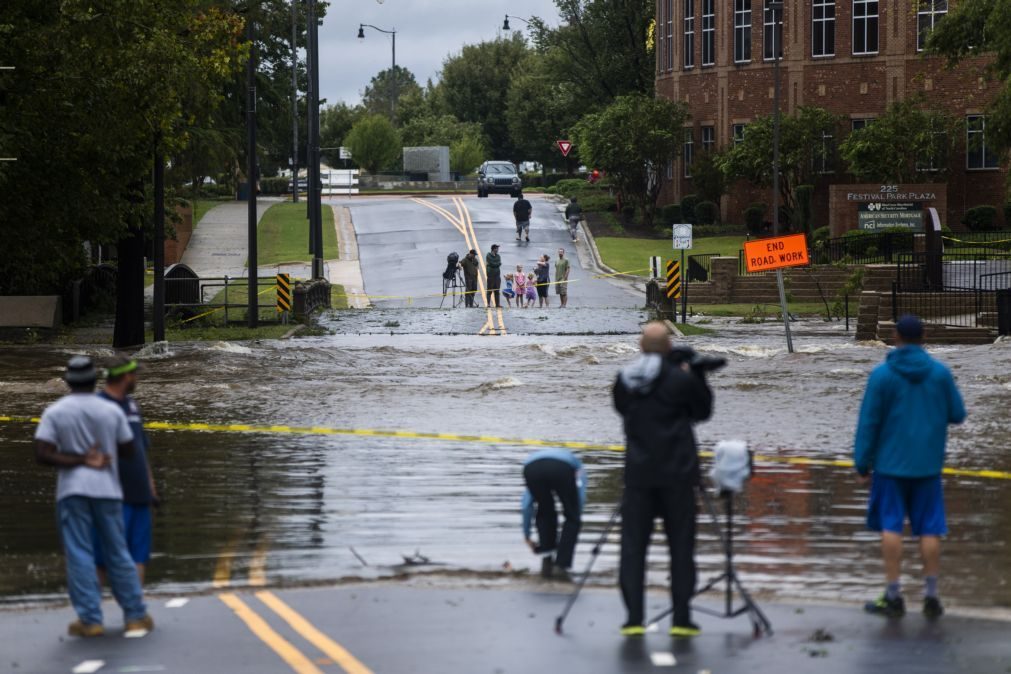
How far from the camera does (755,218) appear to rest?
60.9m

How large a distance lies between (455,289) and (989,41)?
17.2 metres

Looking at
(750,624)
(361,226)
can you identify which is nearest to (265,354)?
(750,624)

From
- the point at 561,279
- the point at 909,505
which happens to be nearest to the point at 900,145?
the point at 561,279

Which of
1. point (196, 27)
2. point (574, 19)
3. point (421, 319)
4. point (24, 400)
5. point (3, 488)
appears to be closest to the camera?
point (3, 488)

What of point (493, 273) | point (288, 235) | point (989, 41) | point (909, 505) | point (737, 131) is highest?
point (989, 41)

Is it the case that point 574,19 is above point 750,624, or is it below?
above

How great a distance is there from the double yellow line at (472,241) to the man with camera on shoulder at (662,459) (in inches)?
1062

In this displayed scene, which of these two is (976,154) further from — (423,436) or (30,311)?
(423,436)

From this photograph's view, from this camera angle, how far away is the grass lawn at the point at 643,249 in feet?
177

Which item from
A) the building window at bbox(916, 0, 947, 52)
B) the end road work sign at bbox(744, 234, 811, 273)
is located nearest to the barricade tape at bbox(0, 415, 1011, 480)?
the end road work sign at bbox(744, 234, 811, 273)

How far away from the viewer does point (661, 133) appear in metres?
65.6

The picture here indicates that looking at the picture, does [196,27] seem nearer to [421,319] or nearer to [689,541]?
[421,319]

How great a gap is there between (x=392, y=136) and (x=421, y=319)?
7186cm

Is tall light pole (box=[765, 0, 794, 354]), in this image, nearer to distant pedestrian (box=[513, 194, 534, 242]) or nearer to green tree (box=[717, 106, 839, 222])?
green tree (box=[717, 106, 839, 222])
